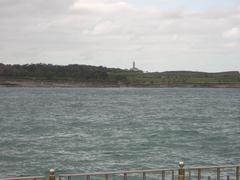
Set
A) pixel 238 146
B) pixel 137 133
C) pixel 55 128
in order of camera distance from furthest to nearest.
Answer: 1. pixel 55 128
2. pixel 137 133
3. pixel 238 146

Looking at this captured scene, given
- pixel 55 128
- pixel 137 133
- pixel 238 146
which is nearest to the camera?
pixel 238 146

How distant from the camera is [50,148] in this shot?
36.1 m

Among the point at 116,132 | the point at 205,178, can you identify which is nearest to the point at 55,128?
the point at 116,132

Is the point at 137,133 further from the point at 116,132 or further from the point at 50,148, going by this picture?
the point at 50,148

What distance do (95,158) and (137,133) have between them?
57.5 ft

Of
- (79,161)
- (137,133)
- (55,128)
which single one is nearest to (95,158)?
(79,161)

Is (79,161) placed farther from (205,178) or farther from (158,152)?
(205,178)

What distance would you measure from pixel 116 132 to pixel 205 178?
26429 millimetres

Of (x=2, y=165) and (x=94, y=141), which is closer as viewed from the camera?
(x=2, y=165)

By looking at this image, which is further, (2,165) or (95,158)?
(95,158)

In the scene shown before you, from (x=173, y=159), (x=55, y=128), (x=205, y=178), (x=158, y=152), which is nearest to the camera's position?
(x=205, y=178)

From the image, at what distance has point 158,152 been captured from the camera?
3425cm

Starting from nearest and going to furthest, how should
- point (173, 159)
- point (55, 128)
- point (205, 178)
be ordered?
point (205, 178) < point (173, 159) < point (55, 128)

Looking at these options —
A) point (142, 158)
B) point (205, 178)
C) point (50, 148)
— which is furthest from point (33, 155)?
point (205, 178)
